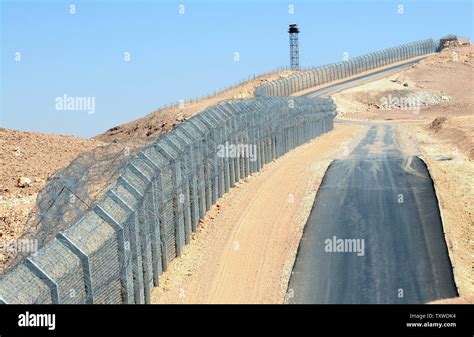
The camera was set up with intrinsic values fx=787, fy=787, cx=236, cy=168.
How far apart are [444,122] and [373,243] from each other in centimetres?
3380

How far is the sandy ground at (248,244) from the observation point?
2073cm

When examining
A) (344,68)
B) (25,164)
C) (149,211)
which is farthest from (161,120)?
(149,211)

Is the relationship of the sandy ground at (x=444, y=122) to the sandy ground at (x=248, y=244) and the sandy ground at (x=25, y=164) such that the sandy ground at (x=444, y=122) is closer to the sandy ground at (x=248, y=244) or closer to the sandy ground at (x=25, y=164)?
the sandy ground at (x=248, y=244)

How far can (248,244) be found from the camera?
81.3 feet

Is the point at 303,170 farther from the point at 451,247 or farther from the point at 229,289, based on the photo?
the point at 229,289

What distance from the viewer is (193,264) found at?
75.6 feet

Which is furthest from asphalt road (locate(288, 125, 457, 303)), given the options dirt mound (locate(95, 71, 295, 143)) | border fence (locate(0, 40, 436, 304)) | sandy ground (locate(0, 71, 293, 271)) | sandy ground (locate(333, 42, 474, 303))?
dirt mound (locate(95, 71, 295, 143))

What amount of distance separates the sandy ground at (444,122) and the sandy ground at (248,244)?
4898mm

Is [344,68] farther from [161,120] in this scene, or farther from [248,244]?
[248,244]

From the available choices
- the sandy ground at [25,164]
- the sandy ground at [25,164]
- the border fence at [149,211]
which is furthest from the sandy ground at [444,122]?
the sandy ground at [25,164]

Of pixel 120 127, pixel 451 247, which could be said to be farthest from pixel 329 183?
pixel 120 127
